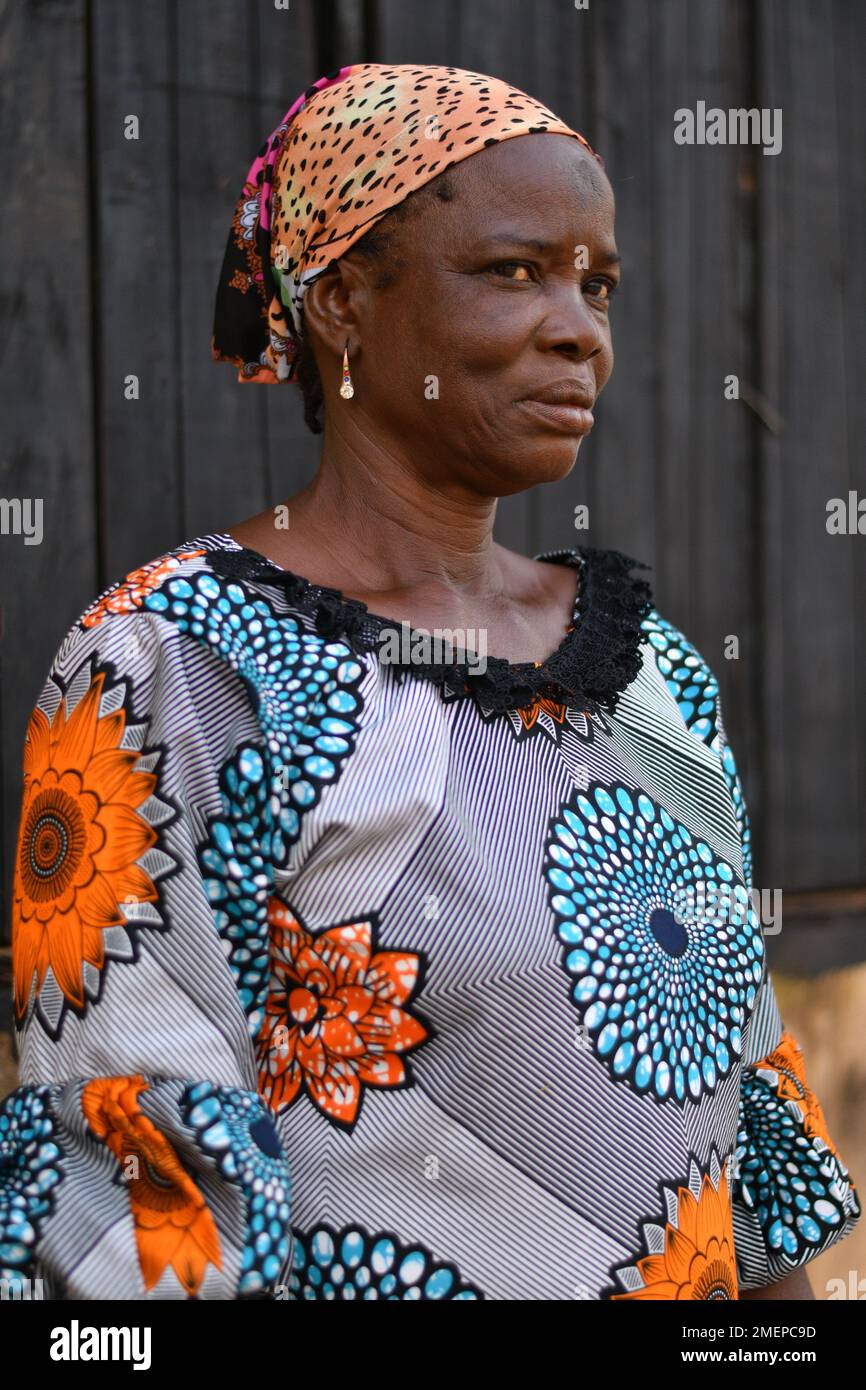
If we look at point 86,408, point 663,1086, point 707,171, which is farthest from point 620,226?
point 663,1086

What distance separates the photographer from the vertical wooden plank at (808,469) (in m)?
3.01

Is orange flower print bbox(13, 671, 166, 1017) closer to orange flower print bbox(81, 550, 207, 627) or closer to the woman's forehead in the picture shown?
orange flower print bbox(81, 550, 207, 627)

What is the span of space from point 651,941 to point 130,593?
713 mm

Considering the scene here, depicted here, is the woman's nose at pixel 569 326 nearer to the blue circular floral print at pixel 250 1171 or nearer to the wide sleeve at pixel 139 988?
the wide sleeve at pixel 139 988

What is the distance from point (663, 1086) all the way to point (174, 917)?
2.00 feet

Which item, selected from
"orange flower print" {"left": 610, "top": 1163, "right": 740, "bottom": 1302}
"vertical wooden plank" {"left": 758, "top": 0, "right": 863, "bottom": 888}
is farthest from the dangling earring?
"vertical wooden plank" {"left": 758, "top": 0, "right": 863, "bottom": 888}

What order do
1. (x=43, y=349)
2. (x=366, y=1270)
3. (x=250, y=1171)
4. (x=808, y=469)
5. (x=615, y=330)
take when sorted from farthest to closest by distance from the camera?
(x=808, y=469) < (x=615, y=330) < (x=43, y=349) < (x=366, y=1270) < (x=250, y=1171)

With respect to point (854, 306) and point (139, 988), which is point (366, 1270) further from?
point (854, 306)

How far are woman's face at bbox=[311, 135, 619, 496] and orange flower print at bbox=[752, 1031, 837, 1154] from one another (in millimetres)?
871

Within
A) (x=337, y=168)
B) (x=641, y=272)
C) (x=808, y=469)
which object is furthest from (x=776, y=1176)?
(x=641, y=272)

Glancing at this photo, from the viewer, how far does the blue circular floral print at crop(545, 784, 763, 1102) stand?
154 centimetres

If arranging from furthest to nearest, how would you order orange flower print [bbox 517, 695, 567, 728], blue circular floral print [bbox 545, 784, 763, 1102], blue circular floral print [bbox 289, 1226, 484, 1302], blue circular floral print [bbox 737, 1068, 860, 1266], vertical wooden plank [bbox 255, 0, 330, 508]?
vertical wooden plank [bbox 255, 0, 330, 508]
blue circular floral print [bbox 737, 1068, 860, 1266]
orange flower print [bbox 517, 695, 567, 728]
blue circular floral print [bbox 545, 784, 763, 1102]
blue circular floral print [bbox 289, 1226, 484, 1302]

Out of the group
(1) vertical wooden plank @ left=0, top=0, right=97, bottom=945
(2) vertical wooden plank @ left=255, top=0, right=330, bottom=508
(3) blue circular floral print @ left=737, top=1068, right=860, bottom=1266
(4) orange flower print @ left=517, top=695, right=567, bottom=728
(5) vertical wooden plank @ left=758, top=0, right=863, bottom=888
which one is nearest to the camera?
→ (4) orange flower print @ left=517, top=695, right=567, bottom=728

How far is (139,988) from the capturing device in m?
1.34
